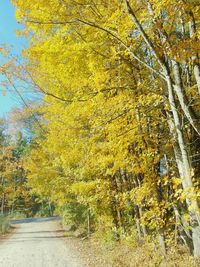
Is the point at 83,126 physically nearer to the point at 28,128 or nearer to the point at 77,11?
the point at 77,11

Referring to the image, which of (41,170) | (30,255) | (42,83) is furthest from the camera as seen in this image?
(41,170)

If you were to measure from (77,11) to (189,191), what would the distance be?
12.2 feet

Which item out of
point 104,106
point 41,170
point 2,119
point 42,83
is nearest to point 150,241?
point 104,106

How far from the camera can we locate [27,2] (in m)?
5.71

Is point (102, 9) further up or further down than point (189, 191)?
further up

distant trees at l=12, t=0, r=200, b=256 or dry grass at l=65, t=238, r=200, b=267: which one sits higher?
distant trees at l=12, t=0, r=200, b=256

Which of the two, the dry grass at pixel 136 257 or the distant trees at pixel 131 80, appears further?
the dry grass at pixel 136 257

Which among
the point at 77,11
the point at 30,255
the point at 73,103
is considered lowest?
the point at 30,255

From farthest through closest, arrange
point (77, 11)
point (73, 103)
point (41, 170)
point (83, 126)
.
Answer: point (41, 170)
point (83, 126)
point (73, 103)
point (77, 11)

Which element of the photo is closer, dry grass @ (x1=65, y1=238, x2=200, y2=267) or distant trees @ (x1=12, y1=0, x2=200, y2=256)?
distant trees @ (x1=12, y1=0, x2=200, y2=256)

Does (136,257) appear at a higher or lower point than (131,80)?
lower

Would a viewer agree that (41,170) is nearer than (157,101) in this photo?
No

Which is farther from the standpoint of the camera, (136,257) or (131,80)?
(136,257)

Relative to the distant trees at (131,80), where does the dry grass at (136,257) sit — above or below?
below
